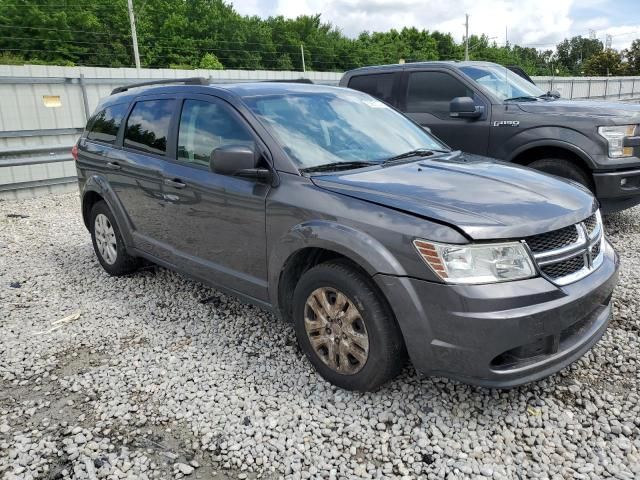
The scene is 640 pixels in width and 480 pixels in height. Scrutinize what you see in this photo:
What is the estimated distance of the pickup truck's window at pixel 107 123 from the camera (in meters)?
4.76

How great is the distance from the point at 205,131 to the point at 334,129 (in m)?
0.94

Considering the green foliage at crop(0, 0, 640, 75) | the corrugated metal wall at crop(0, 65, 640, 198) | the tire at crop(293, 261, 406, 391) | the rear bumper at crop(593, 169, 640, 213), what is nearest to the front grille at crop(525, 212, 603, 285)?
the tire at crop(293, 261, 406, 391)

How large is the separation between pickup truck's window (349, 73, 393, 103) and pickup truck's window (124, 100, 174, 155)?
3653 mm

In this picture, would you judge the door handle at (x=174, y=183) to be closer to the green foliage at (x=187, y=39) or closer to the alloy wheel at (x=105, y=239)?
the alloy wheel at (x=105, y=239)

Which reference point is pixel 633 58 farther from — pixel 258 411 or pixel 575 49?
pixel 258 411

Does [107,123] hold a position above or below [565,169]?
Result: above

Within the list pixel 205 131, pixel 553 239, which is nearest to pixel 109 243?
pixel 205 131

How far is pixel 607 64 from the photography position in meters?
60.2

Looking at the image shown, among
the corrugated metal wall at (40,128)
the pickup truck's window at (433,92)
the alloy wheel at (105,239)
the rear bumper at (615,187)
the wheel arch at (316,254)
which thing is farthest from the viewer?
the corrugated metal wall at (40,128)

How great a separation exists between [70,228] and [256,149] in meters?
5.16

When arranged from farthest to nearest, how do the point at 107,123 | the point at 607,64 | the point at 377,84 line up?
the point at 607,64 < the point at 377,84 < the point at 107,123

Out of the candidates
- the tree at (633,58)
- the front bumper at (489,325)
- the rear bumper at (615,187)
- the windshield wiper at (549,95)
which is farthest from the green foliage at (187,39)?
the front bumper at (489,325)

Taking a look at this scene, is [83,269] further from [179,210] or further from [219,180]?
[219,180]

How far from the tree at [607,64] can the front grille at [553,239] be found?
66.7 m
